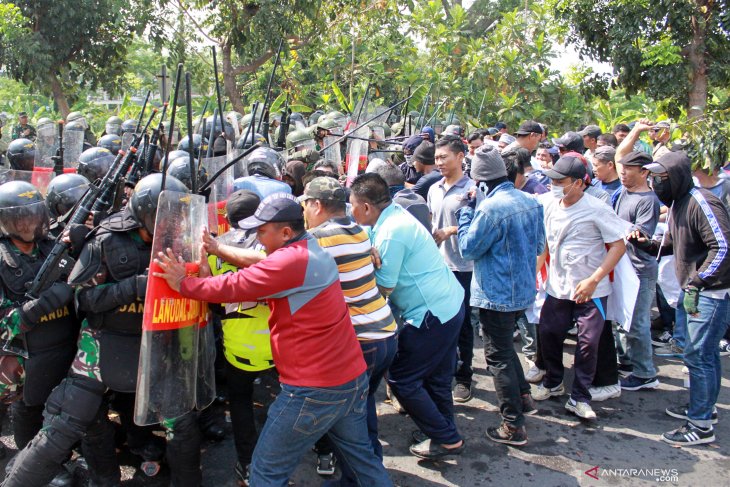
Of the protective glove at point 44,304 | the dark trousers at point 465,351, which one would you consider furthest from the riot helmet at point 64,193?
the dark trousers at point 465,351

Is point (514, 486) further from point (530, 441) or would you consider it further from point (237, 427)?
point (237, 427)

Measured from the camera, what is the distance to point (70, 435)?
3.06 metres

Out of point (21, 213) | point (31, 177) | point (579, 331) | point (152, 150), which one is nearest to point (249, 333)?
A: point (21, 213)

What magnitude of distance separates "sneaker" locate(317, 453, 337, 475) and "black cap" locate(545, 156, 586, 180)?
8.20 ft

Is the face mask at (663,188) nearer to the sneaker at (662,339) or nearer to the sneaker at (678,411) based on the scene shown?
the sneaker at (678,411)

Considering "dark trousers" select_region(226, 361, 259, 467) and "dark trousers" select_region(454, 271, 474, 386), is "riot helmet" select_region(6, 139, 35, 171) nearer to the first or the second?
"dark trousers" select_region(226, 361, 259, 467)

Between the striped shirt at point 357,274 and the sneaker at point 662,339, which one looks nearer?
the striped shirt at point 357,274

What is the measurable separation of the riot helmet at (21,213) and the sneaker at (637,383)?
15.0 ft

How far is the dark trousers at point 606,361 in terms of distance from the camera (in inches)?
181

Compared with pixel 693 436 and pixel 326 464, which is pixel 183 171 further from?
pixel 693 436

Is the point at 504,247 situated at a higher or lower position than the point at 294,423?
higher

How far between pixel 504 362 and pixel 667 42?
351 inches

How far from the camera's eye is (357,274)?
317 cm

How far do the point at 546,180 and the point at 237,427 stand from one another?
427cm
